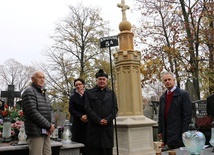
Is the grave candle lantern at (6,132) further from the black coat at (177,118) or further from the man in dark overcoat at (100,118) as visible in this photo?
the black coat at (177,118)

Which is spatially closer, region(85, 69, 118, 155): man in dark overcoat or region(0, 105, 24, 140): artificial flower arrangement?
region(85, 69, 118, 155): man in dark overcoat

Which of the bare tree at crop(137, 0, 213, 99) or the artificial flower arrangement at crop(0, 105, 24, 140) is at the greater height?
the bare tree at crop(137, 0, 213, 99)

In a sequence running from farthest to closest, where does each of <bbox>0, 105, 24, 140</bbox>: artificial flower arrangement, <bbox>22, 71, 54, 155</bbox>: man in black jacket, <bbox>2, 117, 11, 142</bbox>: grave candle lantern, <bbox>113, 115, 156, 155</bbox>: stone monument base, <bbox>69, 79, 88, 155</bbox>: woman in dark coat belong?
<bbox>113, 115, 156, 155</bbox>: stone monument base
<bbox>69, 79, 88, 155</bbox>: woman in dark coat
<bbox>0, 105, 24, 140</bbox>: artificial flower arrangement
<bbox>2, 117, 11, 142</bbox>: grave candle lantern
<bbox>22, 71, 54, 155</bbox>: man in black jacket

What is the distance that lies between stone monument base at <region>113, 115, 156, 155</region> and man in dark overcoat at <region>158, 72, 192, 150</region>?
8.13ft

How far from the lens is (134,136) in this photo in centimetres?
605

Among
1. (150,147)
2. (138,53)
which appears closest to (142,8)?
(138,53)

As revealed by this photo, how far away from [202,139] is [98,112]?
6.75ft

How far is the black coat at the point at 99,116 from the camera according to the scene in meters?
3.83

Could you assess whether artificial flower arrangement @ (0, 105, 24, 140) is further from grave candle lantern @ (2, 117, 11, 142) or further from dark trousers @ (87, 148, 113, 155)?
dark trousers @ (87, 148, 113, 155)

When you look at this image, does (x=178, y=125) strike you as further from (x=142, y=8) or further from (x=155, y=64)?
(x=142, y=8)

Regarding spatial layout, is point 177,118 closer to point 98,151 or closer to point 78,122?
point 98,151

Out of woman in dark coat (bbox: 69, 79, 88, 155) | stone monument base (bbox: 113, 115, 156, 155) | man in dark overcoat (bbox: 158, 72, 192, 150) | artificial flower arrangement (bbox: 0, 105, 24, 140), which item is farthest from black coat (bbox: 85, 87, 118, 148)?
stone monument base (bbox: 113, 115, 156, 155)

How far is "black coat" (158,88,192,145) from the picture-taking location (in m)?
3.35

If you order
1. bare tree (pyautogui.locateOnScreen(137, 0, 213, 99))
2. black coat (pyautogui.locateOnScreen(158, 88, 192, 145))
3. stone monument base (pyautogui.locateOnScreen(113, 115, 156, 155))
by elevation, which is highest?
bare tree (pyautogui.locateOnScreen(137, 0, 213, 99))
